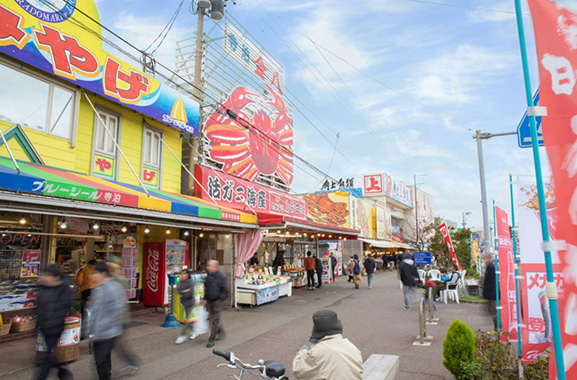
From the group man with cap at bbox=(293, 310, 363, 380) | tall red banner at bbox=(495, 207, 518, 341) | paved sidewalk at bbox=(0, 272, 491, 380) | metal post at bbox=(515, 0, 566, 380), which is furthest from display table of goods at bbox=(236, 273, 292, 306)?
metal post at bbox=(515, 0, 566, 380)

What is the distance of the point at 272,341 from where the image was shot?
27.3ft

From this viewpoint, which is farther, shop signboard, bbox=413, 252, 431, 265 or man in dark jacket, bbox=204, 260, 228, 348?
shop signboard, bbox=413, 252, 431, 265

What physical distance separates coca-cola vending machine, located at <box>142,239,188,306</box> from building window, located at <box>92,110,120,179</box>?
2.70 meters

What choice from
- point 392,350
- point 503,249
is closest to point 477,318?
point 392,350

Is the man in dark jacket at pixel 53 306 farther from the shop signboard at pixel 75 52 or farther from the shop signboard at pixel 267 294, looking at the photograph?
the shop signboard at pixel 267 294

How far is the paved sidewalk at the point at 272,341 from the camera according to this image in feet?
20.8

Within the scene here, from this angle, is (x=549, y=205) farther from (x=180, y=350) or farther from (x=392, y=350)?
(x=180, y=350)

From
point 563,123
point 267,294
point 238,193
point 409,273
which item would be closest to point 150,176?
point 238,193

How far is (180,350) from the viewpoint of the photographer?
7.58m

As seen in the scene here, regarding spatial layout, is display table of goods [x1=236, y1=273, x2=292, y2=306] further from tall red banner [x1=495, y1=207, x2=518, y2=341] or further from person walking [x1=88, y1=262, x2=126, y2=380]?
tall red banner [x1=495, y1=207, x2=518, y2=341]

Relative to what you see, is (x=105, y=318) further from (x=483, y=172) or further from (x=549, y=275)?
(x=483, y=172)

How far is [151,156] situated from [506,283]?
10.0 meters

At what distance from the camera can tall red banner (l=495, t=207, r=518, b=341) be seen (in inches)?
214

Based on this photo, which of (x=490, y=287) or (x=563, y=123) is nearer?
(x=563, y=123)
